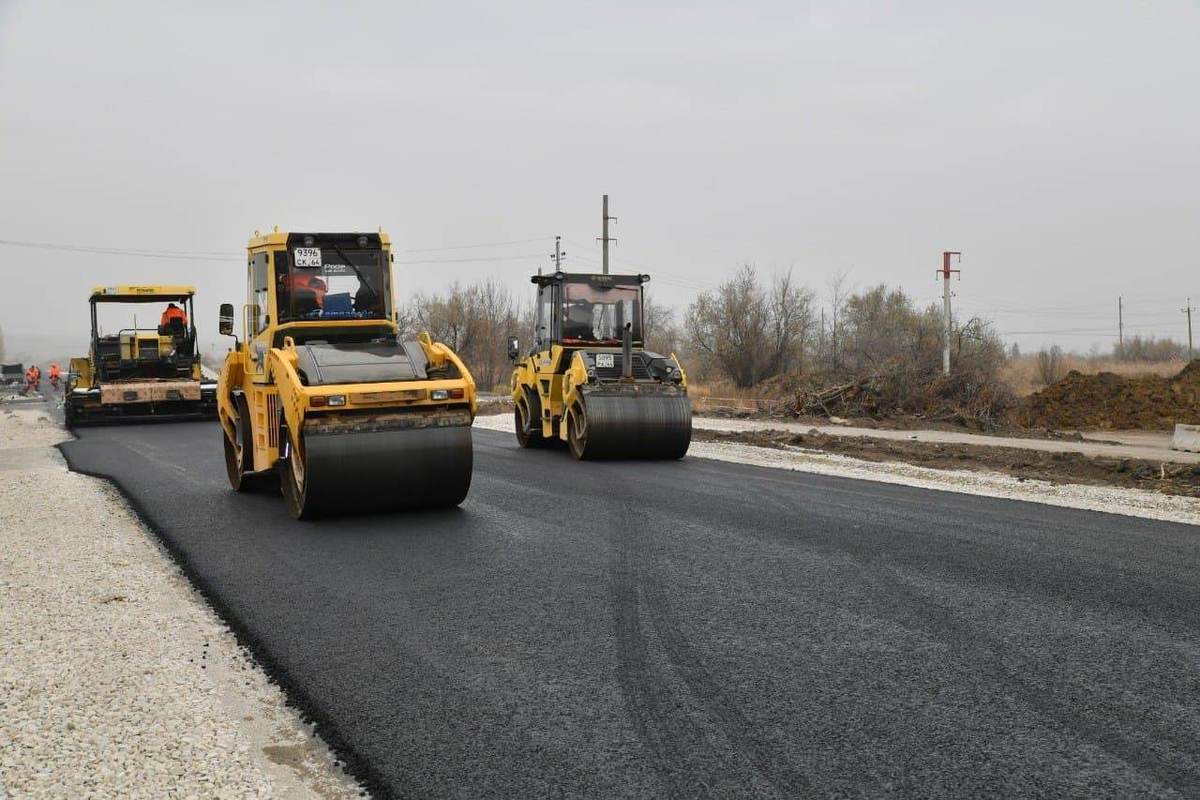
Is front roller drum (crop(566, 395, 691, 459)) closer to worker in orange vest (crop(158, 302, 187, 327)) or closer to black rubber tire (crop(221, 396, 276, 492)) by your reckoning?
black rubber tire (crop(221, 396, 276, 492))

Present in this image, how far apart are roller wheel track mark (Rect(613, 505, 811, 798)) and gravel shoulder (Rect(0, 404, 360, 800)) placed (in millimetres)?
1061

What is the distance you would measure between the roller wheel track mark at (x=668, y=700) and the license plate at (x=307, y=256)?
497 centimetres

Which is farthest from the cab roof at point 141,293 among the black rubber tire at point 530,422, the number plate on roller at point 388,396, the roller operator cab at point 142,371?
the number plate on roller at point 388,396

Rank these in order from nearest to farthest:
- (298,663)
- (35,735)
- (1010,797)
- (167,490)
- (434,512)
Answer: (1010,797) → (35,735) → (298,663) → (434,512) → (167,490)

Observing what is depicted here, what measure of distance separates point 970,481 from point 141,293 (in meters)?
17.8

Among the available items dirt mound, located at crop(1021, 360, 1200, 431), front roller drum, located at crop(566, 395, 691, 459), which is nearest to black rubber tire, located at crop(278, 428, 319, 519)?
front roller drum, located at crop(566, 395, 691, 459)

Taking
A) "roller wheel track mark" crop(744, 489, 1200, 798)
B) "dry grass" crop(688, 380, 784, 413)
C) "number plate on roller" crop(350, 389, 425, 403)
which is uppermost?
"number plate on roller" crop(350, 389, 425, 403)

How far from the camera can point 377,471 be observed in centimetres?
792

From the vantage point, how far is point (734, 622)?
199 inches

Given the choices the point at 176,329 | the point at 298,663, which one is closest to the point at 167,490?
the point at 298,663

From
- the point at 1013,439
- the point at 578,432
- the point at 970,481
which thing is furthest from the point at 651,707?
the point at 1013,439

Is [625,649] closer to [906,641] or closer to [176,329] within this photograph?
[906,641]

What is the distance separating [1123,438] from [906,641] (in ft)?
65.0

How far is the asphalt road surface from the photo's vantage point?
3.37 meters
